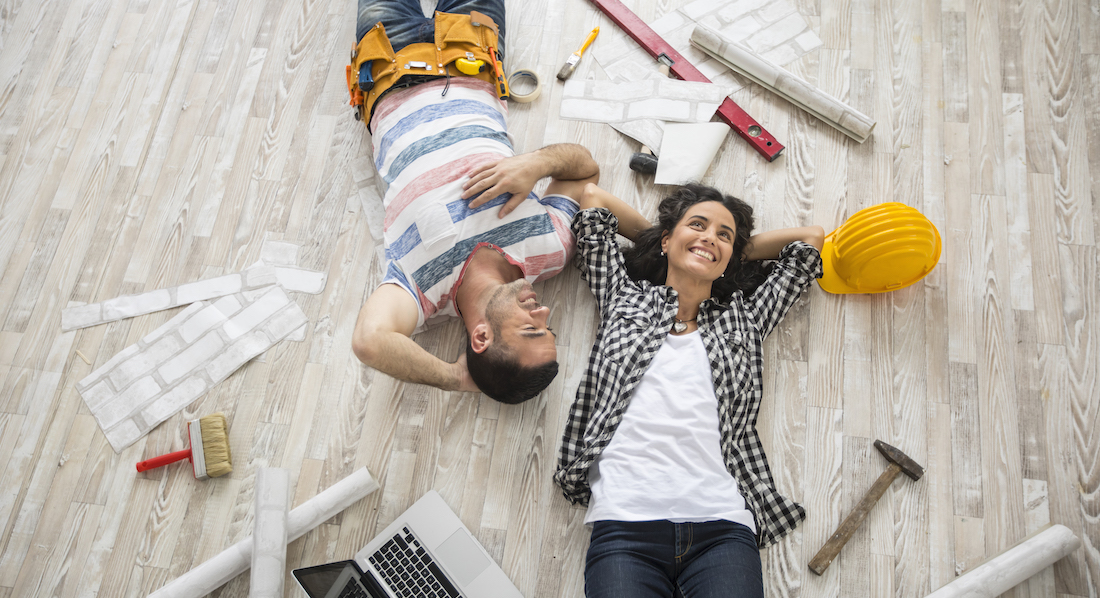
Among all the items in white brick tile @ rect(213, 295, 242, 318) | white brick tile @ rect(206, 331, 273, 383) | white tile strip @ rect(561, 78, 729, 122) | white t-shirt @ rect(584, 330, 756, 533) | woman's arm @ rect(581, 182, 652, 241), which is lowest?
white brick tile @ rect(206, 331, 273, 383)

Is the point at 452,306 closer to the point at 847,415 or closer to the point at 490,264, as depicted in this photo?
the point at 490,264

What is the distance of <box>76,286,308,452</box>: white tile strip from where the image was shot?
208 cm

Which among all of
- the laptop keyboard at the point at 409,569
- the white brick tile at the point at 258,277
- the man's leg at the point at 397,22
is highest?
the man's leg at the point at 397,22

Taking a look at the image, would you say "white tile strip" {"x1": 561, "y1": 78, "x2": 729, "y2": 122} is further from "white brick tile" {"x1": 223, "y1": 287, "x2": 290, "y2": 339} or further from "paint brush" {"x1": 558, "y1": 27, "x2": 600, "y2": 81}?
"white brick tile" {"x1": 223, "y1": 287, "x2": 290, "y2": 339}

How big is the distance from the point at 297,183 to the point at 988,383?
2388 millimetres

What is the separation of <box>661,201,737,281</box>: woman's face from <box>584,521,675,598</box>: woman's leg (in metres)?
0.72

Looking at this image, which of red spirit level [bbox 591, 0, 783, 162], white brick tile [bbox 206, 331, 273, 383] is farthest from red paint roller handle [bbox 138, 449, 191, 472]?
red spirit level [bbox 591, 0, 783, 162]

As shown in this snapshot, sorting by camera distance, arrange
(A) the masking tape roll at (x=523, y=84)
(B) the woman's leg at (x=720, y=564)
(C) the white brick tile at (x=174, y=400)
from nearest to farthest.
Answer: (B) the woman's leg at (x=720, y=564) < (C) the white brick tile at (x=174, y=400) < (A) the masking tape roll at (x=523, y=84)

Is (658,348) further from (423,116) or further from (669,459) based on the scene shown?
(423,116)

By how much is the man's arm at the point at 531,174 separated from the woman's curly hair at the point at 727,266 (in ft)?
0.95

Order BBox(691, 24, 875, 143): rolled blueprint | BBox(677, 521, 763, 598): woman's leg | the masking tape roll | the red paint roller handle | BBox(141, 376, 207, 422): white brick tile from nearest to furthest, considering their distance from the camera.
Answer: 1. BBox(677, 521, 763, 598): woman's leg
2. the red paint roller handle
3. BBox(141, 376, 207, 422): white brick tile
4. BBox(691, 24, 875, 143): rolled blueprint
5. the masking tape roll

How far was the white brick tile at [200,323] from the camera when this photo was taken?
217 cm

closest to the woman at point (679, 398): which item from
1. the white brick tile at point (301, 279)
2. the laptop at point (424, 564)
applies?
the laptop at point (424, 564)

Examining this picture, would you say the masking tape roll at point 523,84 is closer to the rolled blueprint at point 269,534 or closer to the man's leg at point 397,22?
the man's leg at point 397,22
